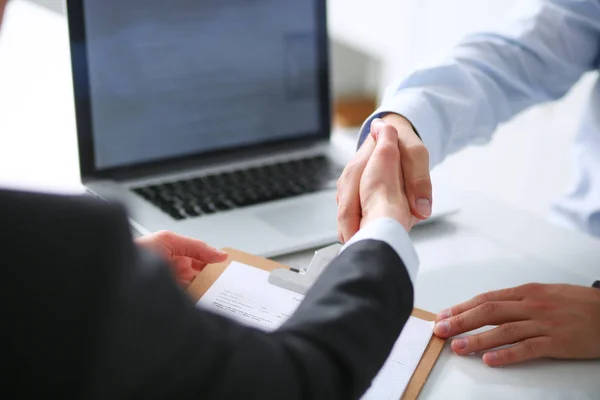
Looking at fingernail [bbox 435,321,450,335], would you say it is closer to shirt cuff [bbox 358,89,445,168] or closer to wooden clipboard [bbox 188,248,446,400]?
wooden clipboard [bbox 188,248,446,400]

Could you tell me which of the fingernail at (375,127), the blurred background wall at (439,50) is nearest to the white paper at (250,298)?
the fingernail at (375,127)

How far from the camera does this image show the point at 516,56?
1050 millimetres

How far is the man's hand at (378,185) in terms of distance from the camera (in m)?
0.65

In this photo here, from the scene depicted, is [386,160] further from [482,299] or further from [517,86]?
[517,86]

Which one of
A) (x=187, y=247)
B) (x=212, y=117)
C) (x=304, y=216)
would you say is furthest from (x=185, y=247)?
(x=212, y=117)

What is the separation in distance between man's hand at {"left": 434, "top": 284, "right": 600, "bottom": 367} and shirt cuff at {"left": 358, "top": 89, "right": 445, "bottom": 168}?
0.79ft

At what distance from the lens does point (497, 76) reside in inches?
40.3

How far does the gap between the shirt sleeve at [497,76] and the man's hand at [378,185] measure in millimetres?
127

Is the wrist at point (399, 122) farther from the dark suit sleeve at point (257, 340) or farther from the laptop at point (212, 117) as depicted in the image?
the dark suit sleeve at point (257, 340)

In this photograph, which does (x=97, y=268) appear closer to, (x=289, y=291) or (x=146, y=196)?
(x=289, y=291)

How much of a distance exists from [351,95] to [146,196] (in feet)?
6.79

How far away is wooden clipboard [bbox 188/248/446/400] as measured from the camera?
640 millimetres

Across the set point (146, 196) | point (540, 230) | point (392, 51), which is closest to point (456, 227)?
point (540, 230)

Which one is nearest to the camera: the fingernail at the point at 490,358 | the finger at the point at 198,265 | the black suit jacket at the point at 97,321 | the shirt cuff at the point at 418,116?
the black suit jacket at the point at 97,321
